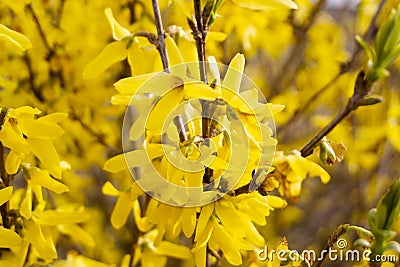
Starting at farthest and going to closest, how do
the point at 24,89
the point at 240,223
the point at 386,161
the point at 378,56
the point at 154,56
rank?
1. the point at 386,161
2. the point at 24,89
3. the point at 154,56
4. the point at 240,223
5. the point at 378,56

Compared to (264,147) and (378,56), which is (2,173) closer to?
(264,147)

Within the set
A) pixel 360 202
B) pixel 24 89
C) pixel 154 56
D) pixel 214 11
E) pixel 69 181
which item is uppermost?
pixel 214 11

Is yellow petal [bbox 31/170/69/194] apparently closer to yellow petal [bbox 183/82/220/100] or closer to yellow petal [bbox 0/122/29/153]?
yellow petal [bbox 0/122/29/153]

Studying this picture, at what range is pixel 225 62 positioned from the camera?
195 centimetres

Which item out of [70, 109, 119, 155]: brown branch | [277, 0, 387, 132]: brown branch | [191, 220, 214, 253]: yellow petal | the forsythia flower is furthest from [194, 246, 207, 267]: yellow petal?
[277, 0, 387, 132]: brown branch

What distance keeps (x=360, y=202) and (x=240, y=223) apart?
1524 mm

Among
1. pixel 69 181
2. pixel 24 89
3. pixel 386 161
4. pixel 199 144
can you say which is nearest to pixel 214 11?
pixel 199 144

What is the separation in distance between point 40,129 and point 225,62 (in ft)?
3.21

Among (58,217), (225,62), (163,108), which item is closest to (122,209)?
(58,217)

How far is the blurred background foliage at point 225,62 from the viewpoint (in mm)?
1929

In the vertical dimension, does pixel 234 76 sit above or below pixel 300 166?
above

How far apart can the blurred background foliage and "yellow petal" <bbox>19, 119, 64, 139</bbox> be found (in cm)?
24

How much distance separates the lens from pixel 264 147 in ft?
3.37

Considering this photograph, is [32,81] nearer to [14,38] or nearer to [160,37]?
[14,38]
